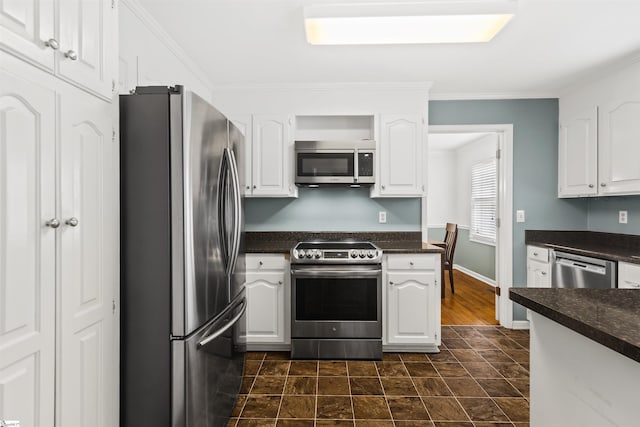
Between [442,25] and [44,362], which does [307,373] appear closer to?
[44,362]

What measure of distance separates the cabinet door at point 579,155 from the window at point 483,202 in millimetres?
1890

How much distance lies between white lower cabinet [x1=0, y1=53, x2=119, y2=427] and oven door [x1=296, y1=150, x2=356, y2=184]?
72.0 inches

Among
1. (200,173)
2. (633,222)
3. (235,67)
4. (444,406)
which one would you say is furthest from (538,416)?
(235,67)

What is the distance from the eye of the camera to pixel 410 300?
2830 mm

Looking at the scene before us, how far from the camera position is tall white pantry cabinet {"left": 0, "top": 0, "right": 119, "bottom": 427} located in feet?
3.03

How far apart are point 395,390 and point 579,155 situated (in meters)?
2.82

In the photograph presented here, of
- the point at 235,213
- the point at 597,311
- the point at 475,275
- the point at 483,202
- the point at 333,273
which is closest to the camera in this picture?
the point at 597,311

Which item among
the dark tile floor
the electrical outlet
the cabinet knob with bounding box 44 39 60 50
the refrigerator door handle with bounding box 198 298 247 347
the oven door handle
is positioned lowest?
the dark tile floor

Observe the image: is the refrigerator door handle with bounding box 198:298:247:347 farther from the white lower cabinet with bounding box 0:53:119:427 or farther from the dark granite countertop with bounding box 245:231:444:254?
the dark granite countertop with bounding box 245:231:444:254

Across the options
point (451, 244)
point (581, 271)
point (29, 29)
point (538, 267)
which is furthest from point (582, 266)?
point (29, 29)

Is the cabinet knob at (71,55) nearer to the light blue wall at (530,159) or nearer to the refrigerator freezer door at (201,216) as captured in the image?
the refrigerator freezer door at (201,216)

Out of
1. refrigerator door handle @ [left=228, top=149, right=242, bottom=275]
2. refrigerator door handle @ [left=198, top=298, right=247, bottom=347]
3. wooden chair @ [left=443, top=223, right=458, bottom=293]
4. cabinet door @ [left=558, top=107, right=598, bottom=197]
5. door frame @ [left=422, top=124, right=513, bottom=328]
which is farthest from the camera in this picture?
wooden chair @ [left=443, top=223, right=458, bottom=293]

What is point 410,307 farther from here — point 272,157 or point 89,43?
point 89,43

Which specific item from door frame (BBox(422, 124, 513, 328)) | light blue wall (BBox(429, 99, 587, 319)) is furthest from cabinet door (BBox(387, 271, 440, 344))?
light blue wall (BBox(429, 99, 587, 319))
